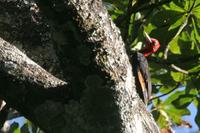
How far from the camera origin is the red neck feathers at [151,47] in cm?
441

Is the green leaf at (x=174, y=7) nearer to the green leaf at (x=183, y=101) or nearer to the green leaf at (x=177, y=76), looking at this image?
the green leaf at (x=177, y=76)

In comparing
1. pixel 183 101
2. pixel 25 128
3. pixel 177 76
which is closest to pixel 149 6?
pixel 177 76

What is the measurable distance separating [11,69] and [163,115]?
2.89 meters

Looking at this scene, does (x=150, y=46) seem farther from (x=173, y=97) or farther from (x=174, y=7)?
(x=173, y=97)

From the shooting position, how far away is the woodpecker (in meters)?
4.41

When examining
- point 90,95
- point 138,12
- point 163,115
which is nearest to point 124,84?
point 90,95

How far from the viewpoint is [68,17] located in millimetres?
2129

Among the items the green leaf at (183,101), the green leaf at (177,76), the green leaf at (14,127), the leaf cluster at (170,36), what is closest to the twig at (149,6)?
the leaf cluster at (170,36)

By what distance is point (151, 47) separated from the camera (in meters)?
4.46

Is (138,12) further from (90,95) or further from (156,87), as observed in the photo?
(90,95)

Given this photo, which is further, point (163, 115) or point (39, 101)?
point (163, 115)

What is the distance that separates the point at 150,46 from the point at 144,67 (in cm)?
19

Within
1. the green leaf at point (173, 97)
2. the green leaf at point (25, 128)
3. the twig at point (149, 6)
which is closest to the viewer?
the twig at point (149, 6)

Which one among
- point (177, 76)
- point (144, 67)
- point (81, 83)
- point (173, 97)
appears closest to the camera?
point (81, 83)
